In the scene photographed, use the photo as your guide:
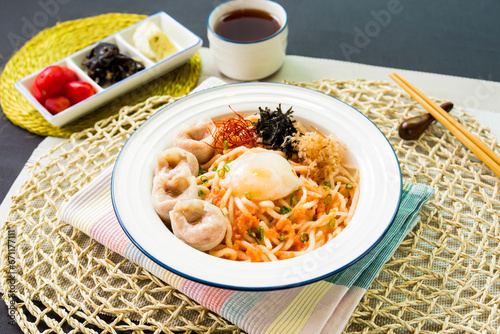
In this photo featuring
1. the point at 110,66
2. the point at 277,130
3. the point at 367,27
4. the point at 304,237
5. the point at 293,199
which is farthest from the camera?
the point at 367,27

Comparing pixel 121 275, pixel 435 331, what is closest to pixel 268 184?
pixel 121 275

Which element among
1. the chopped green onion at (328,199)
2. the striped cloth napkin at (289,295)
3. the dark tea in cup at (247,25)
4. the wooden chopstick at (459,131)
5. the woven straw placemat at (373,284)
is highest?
the dark tea in cup at (247,25)

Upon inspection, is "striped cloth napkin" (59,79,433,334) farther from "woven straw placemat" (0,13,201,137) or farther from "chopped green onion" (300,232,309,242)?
"woven straw placemat" (0,13,201,137)

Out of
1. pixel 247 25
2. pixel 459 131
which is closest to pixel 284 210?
pixel 459 131

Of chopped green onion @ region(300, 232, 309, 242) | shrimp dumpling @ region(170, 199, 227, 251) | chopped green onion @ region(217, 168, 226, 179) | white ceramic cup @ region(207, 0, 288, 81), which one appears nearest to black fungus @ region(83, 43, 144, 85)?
white ceramic cup @ region(207, 0, 288, 81)

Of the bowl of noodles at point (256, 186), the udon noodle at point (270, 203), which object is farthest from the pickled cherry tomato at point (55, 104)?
the udon noodle at point (270, 203)

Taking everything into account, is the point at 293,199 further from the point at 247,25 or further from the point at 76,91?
the point at 76,91

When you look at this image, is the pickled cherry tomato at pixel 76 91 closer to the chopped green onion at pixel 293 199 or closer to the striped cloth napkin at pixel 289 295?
the striped cloth napkin at pixel 289 295
